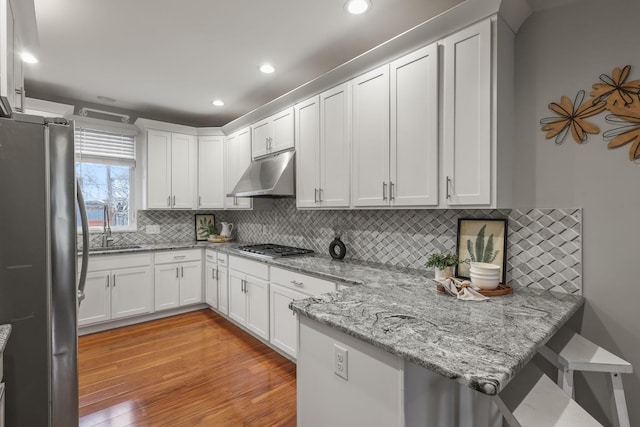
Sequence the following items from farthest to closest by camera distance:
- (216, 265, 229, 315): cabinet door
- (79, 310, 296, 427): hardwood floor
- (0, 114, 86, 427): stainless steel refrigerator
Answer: (216, 265, 229, 315): cabinet door < (79, 310, 296, 427): hardwood floor < (0, 114, 86, 427): stainless steel refrigerator

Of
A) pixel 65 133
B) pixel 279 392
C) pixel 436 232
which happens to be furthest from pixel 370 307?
pixel 65 133

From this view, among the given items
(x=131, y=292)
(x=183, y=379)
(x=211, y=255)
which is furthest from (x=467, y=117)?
(x=131, y=292)

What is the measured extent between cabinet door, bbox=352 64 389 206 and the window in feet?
10.9

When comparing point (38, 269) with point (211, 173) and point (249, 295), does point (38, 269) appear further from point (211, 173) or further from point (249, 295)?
point (211, 173)

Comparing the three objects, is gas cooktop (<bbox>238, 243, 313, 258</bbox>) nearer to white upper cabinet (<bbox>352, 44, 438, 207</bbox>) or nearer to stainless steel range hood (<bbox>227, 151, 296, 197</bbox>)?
stainless steel range hood (<bbox>227, 151, 296, 197</bbox>)

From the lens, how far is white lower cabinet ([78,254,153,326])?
3.33 meters

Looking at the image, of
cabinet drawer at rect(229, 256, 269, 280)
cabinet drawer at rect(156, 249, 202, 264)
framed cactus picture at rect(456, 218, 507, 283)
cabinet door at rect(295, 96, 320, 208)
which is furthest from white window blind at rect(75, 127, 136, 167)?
framed cactus picture at rect(456, 218, 507, 283)

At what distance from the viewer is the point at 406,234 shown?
A: 8.09 feet

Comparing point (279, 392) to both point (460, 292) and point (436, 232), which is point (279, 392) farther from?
point (436, 232)

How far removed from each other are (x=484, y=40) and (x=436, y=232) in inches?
48.4

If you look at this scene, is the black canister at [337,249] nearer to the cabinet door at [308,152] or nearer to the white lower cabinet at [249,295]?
the cabinet door at [308,152]

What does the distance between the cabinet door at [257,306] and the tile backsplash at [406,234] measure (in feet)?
2.28

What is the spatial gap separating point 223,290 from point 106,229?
1.68 metres

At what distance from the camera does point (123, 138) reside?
4.11 metres
